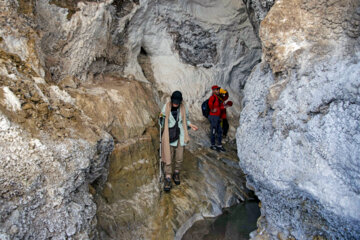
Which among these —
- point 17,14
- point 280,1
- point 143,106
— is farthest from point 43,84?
point 280,1

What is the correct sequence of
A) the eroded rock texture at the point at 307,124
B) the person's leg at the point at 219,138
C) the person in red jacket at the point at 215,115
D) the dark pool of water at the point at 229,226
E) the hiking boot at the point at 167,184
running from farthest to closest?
the person's leg at the point at 219,138 → the person in red jacket at the point at 215,115 → the hiking boot at the point at 167,184 → the dark pool of water at the point at 229,226 → the eroded rock texture at the point at 307,124

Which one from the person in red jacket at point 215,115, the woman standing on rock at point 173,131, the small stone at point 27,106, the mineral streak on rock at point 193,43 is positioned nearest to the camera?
the small stone at point 27,106

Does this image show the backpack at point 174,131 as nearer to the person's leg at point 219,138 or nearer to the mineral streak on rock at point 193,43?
the person's leg at point 219,138

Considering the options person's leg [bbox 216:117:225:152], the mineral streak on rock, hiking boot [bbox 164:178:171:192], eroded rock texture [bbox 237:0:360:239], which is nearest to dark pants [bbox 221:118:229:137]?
person's leg [bbox 216:117:225:152]

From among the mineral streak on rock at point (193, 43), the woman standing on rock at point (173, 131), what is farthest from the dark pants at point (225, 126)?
the woman standing on rock at point (173, 131)

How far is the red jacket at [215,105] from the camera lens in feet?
22.2

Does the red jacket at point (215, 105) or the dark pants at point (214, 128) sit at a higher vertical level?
the red jacket at point (215, 105)

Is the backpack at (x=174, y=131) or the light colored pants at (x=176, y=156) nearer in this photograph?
the backpack at (x=174, y=131)

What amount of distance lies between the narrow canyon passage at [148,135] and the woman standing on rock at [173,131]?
12.1 inches

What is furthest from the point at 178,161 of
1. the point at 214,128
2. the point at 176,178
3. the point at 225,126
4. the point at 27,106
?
the point at 27,106

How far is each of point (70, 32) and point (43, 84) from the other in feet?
4.97

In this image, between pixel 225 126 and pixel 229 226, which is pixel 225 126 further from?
pixel 229 226

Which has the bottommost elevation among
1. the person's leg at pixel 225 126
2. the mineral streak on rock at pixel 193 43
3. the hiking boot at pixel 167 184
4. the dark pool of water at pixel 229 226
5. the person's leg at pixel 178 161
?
the dark pool of water at pixel 229 226

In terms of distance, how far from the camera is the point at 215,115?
684 cm
